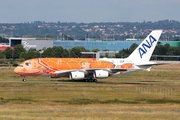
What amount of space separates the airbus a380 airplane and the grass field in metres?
8.73

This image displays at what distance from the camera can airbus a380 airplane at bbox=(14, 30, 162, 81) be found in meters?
86.5

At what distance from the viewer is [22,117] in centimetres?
4259

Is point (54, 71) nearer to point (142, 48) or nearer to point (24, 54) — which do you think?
point (142, 48)

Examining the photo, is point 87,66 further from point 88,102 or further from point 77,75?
point 88,102

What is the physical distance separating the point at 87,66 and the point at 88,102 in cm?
3339

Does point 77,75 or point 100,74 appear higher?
point 100,74

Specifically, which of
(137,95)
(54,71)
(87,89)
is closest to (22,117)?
(137,95)

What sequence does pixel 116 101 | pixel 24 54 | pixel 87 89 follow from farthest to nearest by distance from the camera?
pixel 24 54 < pixel 87 89 < pixel 116 101

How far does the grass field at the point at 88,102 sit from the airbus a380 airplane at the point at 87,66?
28.6ft

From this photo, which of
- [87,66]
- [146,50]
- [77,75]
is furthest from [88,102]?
[146,50]

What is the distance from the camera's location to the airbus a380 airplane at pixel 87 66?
8650 cm

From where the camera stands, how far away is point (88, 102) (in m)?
55.9

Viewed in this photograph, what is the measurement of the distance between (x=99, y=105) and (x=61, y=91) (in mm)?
15075

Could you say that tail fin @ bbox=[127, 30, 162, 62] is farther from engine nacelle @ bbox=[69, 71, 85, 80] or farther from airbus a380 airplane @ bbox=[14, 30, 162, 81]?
engine nacelle @ bbox=[69, 71, 85, 80]
